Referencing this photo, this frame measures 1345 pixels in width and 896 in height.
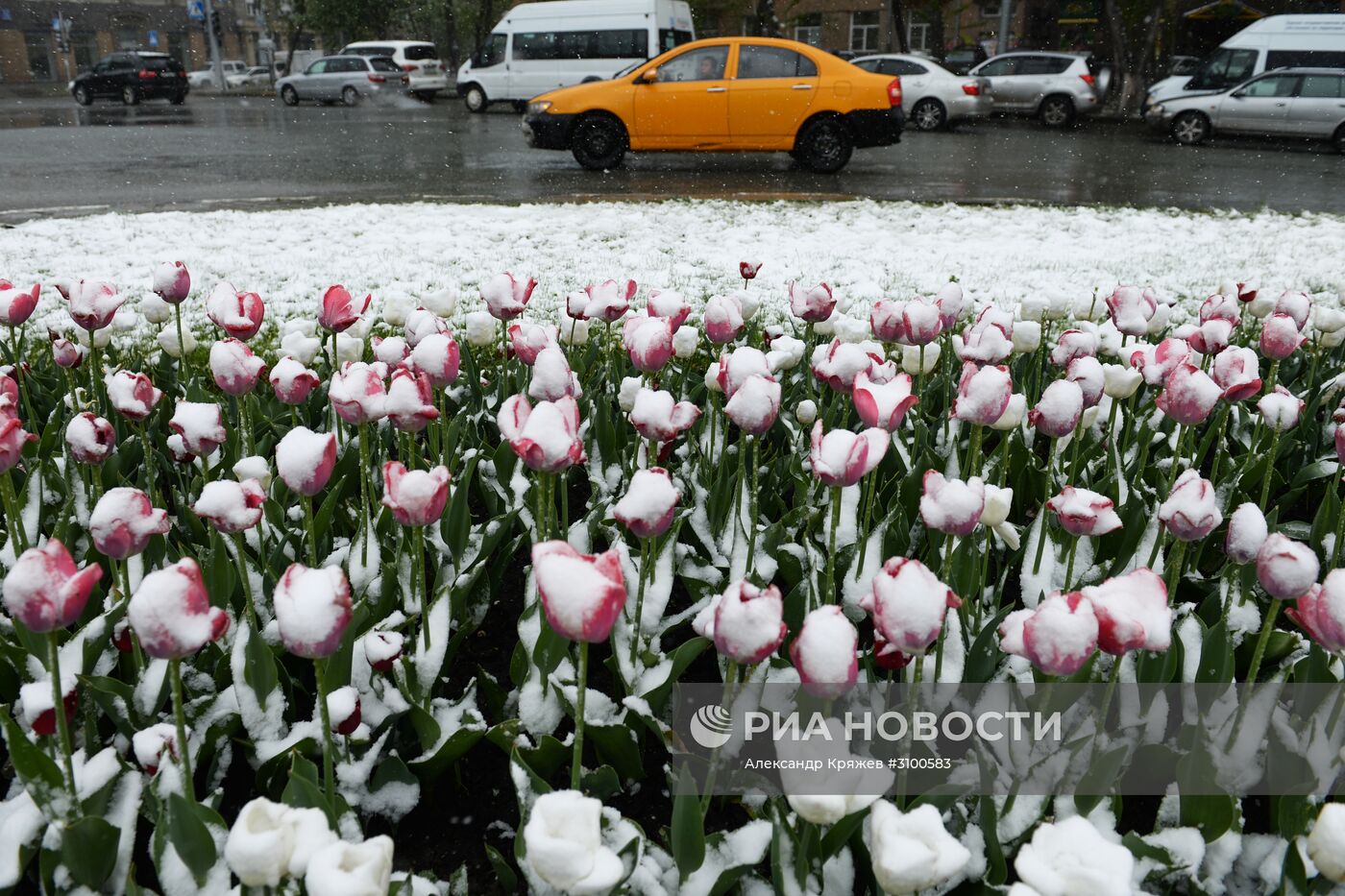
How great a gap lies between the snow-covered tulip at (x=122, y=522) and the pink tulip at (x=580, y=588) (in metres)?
0.59

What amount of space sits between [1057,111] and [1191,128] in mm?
3141

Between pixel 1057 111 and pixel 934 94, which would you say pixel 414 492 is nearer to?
pixel 934 94

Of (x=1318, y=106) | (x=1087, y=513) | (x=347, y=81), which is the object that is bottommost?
(x=1087, y=513)

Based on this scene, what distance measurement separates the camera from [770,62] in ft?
35.4

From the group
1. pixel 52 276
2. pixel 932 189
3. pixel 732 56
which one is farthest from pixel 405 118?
pixel 52 276

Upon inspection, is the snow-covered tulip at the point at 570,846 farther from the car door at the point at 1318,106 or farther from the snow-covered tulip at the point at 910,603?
the car door at the point at 1318,106

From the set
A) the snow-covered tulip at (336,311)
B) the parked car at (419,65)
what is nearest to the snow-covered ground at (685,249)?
the snow-covered tulip at (336,311)

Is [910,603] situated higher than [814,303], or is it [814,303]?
[814,303]

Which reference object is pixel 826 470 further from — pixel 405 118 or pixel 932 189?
pixel 405 118

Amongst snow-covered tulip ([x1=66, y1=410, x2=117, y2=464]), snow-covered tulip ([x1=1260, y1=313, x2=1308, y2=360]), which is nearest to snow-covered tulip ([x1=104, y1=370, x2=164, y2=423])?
snow-covered tulip ([x1=66, y1=410, x2=117, y2=464])

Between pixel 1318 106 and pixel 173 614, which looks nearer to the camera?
pixel 173 614

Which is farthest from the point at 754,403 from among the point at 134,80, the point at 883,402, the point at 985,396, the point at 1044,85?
the point at 134,80

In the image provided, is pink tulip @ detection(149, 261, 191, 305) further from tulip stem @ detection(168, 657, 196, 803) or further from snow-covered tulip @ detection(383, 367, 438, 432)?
tulip stem @ detection(168, 657, 196, 803)

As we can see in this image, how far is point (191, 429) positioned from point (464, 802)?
754 millimetres
